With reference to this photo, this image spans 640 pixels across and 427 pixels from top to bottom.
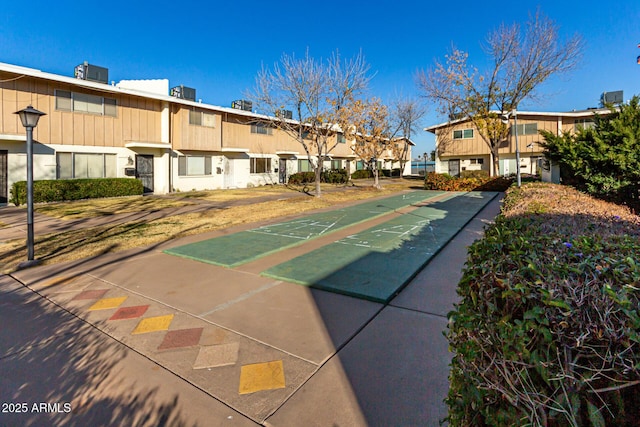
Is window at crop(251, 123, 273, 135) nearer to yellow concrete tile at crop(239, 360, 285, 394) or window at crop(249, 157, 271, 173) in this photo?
window at crop(249, 157, 271, 173)

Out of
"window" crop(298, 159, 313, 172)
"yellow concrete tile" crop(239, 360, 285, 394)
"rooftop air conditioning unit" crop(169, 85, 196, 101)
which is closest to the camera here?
"yellow concrete tile" crop(239, 360, 285, 394)

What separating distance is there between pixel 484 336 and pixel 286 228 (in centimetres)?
782

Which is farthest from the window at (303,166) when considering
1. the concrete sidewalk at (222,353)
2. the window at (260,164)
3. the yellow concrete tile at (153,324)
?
the yellow concrete tile at (153,324)

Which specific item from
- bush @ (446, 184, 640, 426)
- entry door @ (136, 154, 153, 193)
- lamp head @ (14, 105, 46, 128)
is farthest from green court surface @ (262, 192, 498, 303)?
entry door @ (136, 154, 153, 193)

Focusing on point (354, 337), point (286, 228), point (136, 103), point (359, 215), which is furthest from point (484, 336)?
point (136, 103)

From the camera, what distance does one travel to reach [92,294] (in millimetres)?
4395

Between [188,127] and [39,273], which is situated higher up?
[188,127]

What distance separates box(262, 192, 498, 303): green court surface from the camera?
4434 millimetres

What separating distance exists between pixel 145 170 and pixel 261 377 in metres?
19.0

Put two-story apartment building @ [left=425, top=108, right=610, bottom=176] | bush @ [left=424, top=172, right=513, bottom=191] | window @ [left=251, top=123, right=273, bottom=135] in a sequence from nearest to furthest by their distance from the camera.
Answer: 1. bush @ [left=424, top=172, right=513, bottom=191]
2. window @ [left=251, top=123, right=273, bottom=135]
3. two-story apartment building @ [left=425, top=108, right=610, bottom=176]

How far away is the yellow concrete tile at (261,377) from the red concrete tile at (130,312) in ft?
5.83

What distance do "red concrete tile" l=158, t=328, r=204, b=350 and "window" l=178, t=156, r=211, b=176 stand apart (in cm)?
1879

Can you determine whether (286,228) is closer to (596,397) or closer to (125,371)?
(125,371)

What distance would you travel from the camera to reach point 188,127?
776 inches
